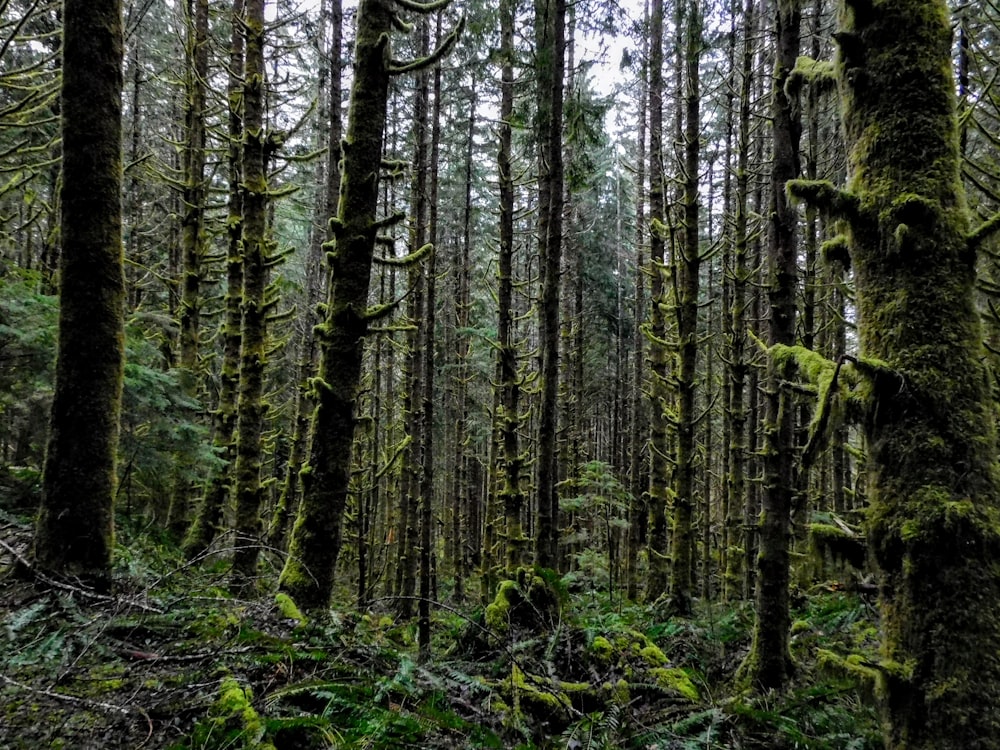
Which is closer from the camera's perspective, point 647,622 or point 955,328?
point 955,328

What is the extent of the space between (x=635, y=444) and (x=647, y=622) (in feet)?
23.4

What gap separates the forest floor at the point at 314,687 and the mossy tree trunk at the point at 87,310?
42 centimetres

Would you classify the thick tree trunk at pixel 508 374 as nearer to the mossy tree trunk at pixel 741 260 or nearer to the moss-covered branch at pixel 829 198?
the mossy tree trunk at pixel 741 260

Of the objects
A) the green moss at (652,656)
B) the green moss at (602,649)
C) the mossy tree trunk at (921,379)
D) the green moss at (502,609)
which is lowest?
the green moss at (652,656)

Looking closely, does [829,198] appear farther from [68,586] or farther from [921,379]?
[68,586]

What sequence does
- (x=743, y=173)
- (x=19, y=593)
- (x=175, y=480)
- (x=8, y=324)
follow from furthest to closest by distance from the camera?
1. (x=175, y=480)
2. (x=743, y=173)
3. (x=8, y=324)
4. (x=19, y=593)

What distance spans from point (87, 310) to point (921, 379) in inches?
215

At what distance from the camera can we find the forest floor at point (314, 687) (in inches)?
103

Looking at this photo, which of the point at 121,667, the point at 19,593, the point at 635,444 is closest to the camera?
the point at 121,667

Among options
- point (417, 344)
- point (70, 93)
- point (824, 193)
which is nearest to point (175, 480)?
point (417, 344)

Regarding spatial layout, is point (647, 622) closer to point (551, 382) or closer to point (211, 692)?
point (551, 382)

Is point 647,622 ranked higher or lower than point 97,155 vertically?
lower

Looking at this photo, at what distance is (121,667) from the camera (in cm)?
312

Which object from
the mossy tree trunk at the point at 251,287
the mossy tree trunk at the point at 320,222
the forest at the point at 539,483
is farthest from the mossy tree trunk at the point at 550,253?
the mossy tree trunk at the point at 251,287
